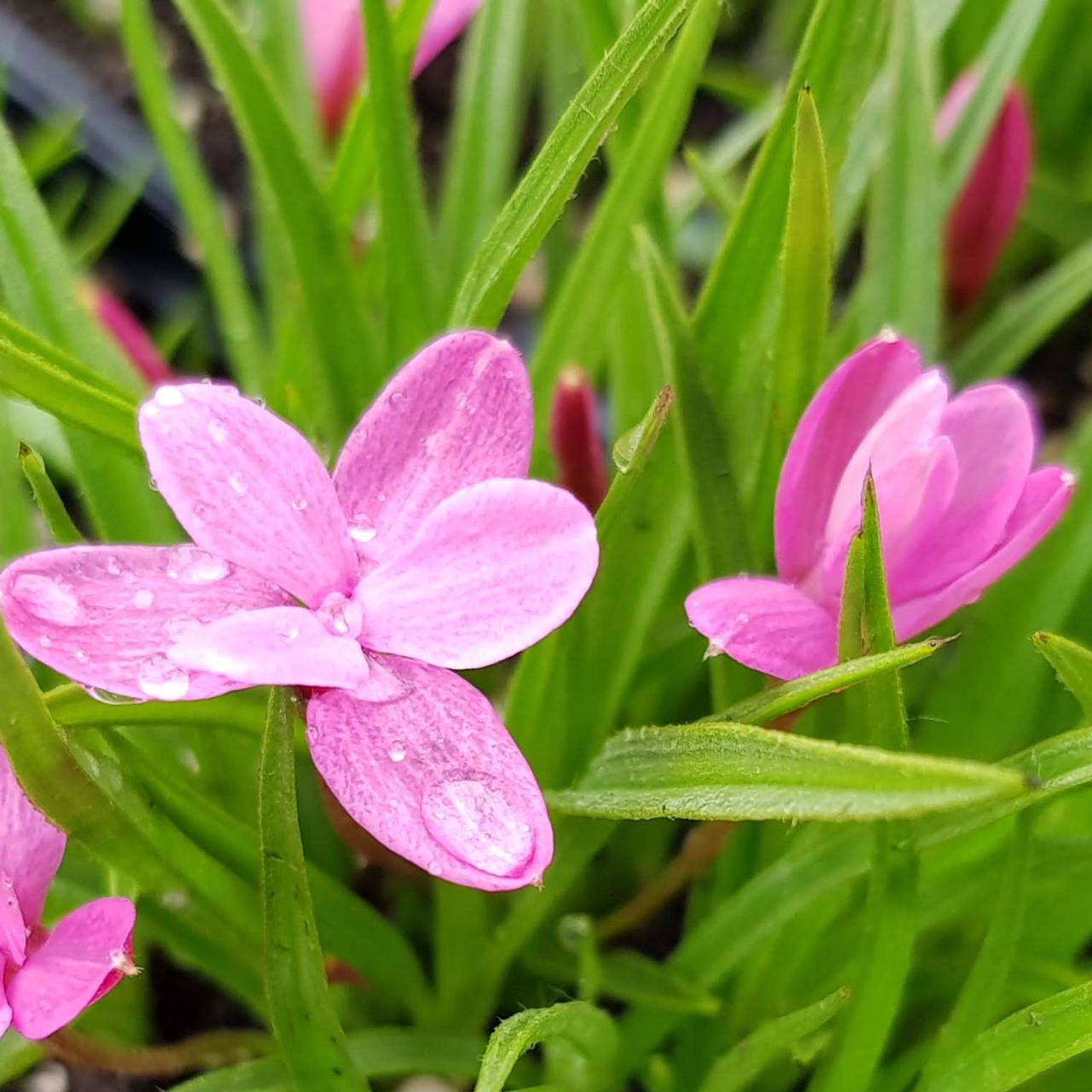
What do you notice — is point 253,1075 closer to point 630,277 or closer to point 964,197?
point 630,277

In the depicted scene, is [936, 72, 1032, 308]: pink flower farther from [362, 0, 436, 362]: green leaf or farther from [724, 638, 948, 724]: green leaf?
[724, 638, 948, 724]: green leaf

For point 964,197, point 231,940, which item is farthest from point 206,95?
point 231,940

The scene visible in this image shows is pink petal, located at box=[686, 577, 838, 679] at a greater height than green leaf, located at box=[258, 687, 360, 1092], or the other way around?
pink petal, located at box=[686, 577, 838, 679]

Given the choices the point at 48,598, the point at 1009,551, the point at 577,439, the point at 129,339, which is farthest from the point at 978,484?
the point at 129,339

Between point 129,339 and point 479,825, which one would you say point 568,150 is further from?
point 129,339

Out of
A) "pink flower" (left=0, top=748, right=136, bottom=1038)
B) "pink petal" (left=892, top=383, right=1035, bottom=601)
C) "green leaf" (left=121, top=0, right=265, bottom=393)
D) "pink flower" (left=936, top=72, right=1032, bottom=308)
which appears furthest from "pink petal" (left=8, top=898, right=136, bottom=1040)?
"pink flower" (left=936, top=72, right=1032, bottom=308)

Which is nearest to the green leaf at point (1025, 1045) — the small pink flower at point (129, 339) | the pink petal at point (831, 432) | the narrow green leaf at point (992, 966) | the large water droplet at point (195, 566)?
the narrow green leaf at point (992, 966)
